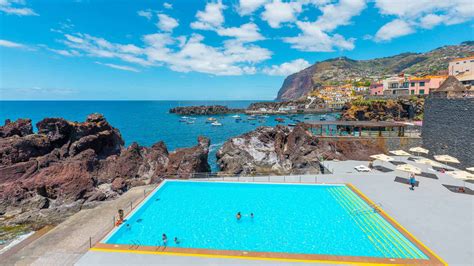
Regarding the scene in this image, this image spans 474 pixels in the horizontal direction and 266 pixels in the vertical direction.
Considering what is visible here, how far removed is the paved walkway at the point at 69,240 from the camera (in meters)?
9.83

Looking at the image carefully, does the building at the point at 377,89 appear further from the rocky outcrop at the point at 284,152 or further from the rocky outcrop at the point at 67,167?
the rocky outcrop at the point at 67,167

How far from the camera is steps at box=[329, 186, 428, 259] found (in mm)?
9859

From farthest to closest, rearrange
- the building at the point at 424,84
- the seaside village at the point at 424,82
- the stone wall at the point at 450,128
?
1. the building at the point at 424,84
2. the seaside village at the point at 424,82
3. the stone wall at the point at 450,128

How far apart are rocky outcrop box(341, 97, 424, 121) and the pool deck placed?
4319 centimetres

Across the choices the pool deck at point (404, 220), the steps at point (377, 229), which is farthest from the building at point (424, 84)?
the steps at point (377, 229)

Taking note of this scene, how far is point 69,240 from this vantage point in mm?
11336

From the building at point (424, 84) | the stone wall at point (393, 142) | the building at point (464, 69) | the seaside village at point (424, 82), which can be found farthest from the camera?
the building at point (424, 84)

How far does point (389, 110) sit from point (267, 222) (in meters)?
57.4

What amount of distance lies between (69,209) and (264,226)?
12.7 m

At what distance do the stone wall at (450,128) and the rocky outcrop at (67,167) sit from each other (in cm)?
2181

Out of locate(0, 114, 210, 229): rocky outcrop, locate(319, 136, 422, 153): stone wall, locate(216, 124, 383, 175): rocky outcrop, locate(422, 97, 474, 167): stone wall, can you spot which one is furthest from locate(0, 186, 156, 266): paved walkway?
locate(422, 97, 474, 167): stone wall

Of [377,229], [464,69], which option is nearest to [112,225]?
[377,229]

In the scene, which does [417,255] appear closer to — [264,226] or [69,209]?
[264,226]

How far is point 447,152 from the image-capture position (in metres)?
21.4
